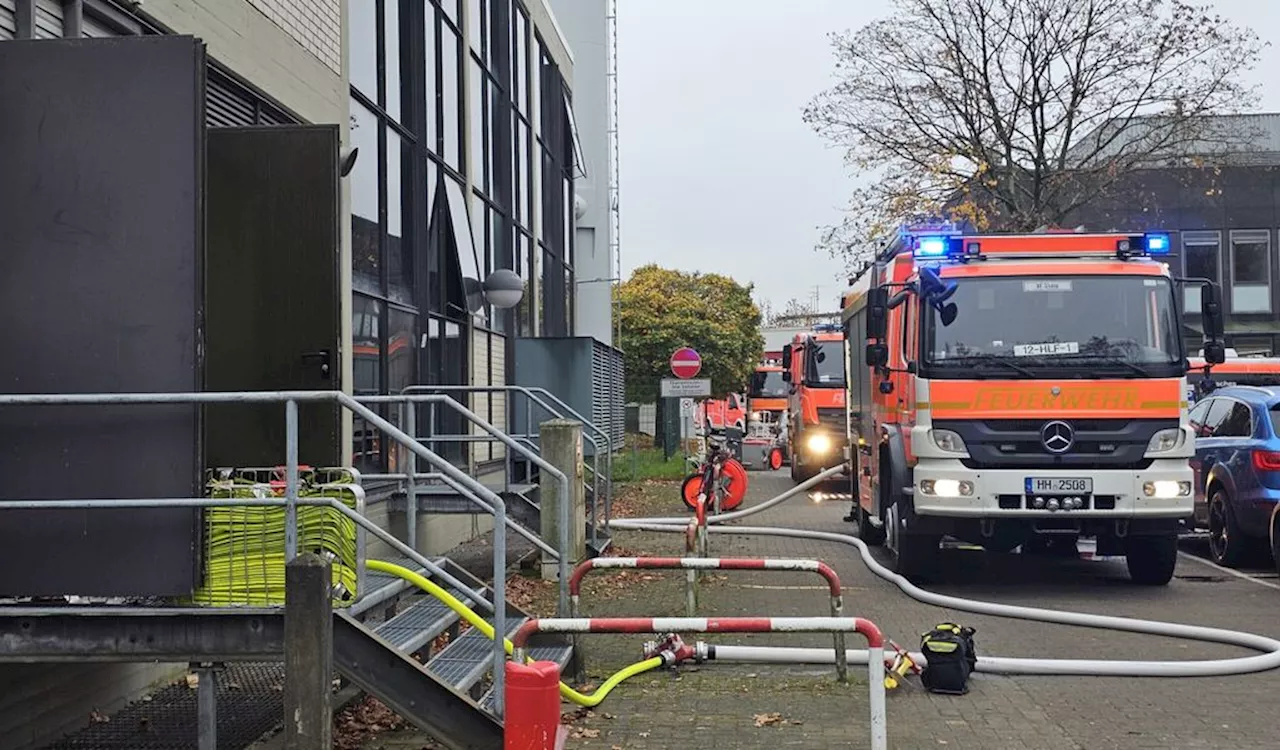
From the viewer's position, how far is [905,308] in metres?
11.5

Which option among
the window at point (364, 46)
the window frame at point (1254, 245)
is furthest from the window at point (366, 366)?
the window frame at point (1254, 245)

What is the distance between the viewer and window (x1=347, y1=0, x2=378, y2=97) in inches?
471

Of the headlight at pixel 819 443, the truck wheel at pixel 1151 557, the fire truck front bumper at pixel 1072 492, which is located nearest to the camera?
the fire truck front bumper at pixel 1072 492

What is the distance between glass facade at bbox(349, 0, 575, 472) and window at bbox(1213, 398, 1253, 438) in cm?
818

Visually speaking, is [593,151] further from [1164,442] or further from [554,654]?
[554,654]

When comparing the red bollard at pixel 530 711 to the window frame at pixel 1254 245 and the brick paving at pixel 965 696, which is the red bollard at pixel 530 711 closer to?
the brick paving at pixel 965 696

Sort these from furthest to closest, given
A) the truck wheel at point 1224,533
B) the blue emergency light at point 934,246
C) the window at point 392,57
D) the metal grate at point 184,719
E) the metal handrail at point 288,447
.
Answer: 1. the window at point 392,57
2. the truck wheel at point 1224,533
3. the blue emergency light at point 934,246
4. the metal grate at point 184,719
5. the metal handrail at point 288,447

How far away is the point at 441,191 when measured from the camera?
599 inches

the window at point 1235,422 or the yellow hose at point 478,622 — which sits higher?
the window at point 1235,422

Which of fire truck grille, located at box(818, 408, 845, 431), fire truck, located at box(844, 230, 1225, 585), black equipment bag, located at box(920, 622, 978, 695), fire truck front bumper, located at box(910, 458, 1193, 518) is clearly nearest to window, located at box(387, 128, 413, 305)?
fire truck, located at box(844, 230, 1225, 585)

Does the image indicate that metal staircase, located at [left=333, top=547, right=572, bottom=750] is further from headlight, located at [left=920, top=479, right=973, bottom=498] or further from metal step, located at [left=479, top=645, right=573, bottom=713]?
headlight, located at [left=920, top=479, right=973, bottom=498]

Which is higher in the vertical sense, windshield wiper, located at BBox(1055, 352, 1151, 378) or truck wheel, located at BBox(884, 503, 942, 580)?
windshield wiper, located at BBox(1055, 352, 1151, 378)

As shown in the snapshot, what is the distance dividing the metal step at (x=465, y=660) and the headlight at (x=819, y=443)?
16709 mm

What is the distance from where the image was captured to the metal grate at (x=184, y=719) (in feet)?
21.0
